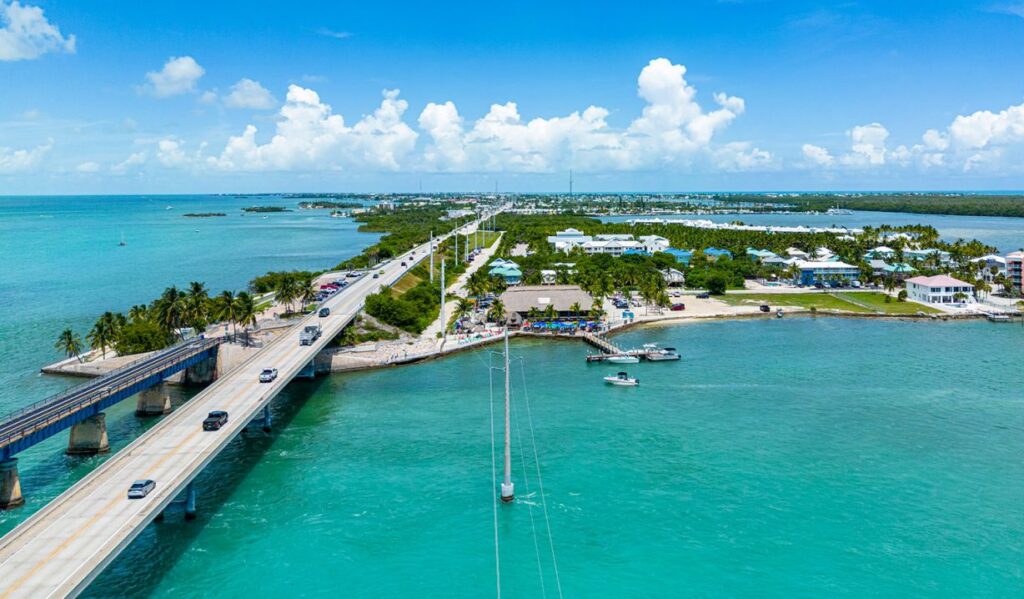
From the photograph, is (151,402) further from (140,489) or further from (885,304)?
(885,304)

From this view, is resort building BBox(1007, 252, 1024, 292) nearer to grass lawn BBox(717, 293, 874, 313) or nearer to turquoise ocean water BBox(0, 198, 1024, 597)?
grass lawn BBox(717, 293, 874, 313)

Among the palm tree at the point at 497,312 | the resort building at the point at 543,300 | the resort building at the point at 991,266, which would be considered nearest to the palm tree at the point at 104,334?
the palm tree at the point at 497,312

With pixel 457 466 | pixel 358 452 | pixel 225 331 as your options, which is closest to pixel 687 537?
pixel 457 466

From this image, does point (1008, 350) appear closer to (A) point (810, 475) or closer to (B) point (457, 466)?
(A) point (810, 475)

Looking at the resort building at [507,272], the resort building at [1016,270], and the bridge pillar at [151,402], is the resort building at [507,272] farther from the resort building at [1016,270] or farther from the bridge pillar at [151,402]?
the resort building at [1016,270]

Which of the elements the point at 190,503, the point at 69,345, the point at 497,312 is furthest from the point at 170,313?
the point at 190,503
